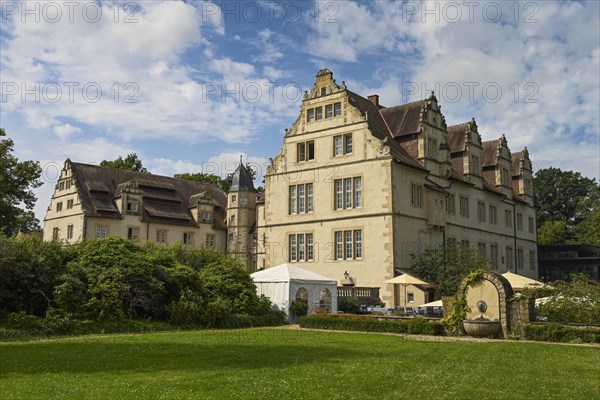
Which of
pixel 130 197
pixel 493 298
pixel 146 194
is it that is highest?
pixel 146 194

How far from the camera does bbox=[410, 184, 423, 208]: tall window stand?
132ft

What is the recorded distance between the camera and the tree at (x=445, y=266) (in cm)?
A: 3719

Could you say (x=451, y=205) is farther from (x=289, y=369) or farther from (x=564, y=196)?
(x=564, y=196)

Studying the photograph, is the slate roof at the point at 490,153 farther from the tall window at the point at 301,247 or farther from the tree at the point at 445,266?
the tall window at the point at 301,247

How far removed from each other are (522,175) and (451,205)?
1545cm

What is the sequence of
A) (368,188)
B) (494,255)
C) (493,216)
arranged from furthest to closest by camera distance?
1. (493,216)
2. (494,255)
3. (368,188)

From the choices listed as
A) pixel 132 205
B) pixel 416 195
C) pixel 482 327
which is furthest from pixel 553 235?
pixel 482 327

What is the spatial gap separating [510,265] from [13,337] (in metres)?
41.5

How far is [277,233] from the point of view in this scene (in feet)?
143

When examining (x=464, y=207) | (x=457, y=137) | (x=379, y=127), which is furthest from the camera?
(x=457, y=137)

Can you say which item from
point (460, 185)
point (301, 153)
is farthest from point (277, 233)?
point (460, 185)

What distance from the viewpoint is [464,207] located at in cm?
4606

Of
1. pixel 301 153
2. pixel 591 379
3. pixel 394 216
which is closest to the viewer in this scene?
pixel 591 379

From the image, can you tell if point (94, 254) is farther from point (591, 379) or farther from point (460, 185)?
point (460, 185)
